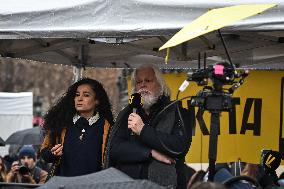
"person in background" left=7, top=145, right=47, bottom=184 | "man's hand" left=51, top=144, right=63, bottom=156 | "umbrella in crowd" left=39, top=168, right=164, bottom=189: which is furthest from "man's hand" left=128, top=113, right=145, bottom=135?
"person in background" left=7, top=145, right=47, bottom=184

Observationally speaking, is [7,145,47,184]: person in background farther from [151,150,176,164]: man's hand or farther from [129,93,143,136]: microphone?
[151,150,176,164]: man's hand

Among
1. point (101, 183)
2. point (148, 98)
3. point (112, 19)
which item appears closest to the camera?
point (101, 183)

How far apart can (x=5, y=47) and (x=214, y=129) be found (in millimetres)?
3510

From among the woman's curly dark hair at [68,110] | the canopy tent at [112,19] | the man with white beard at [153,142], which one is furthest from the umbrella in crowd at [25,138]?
the canopy tent at [112,19]

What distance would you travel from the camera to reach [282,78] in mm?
8312

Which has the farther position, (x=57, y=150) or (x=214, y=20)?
(x=57, y=150)

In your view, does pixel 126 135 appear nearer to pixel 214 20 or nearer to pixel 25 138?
pixel 214 20

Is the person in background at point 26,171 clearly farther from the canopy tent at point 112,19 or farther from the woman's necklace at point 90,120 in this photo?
the canopy tent at point 112,19

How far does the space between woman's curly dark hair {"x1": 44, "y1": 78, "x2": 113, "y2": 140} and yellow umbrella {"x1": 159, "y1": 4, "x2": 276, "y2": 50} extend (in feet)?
5.84

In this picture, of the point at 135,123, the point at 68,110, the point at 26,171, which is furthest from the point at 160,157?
the point at 26,171

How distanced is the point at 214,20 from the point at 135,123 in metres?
1.20

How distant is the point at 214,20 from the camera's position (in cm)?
478

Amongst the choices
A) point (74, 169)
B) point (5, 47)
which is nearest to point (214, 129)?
point (74, 169)

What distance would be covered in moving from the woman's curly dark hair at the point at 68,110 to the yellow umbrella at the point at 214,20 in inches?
70.1
